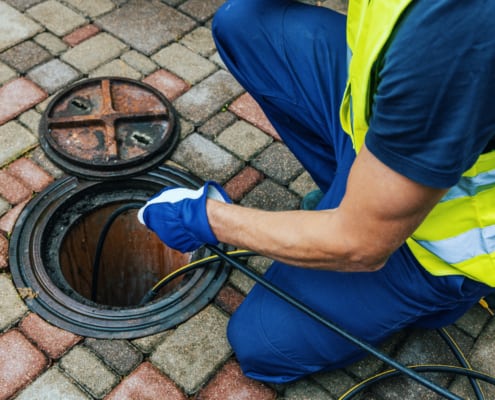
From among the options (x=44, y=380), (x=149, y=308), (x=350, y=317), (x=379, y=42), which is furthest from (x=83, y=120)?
(x=379, y=42)

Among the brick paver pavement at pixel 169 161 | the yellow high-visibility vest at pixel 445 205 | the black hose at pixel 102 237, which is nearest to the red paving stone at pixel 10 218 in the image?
the brick paver pavement at pixel 169 161

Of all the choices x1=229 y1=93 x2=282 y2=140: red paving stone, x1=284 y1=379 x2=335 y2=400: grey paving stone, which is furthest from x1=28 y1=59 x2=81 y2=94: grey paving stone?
x1=284 y1=379 x2=335 y2=400: grey paving stone

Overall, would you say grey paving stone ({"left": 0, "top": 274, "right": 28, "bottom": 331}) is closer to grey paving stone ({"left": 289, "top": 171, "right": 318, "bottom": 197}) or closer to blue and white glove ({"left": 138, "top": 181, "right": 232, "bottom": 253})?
blue and white glove ({"left": 138, "top": 181, "right": 232, "bottom": 253})

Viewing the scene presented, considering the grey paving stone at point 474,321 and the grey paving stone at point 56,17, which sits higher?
the grey paving stone at point 56,17

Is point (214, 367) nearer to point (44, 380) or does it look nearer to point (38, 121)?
point (44, 380)

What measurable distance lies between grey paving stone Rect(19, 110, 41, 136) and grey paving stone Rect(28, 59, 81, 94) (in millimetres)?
171

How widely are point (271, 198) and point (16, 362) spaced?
1276 mm

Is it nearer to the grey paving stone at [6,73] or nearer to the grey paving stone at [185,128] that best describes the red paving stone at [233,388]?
the grey paving stone at [185,128]

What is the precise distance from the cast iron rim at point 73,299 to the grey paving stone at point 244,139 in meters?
0.66

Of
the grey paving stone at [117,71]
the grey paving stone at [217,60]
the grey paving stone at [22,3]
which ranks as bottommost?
the grey paving stone at [217,60]

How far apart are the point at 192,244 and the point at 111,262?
103 centimetres

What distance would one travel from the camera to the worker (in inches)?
54.9

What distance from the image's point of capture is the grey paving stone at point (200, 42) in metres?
3.51

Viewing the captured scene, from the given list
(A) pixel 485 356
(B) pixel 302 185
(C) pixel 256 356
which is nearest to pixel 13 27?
(B) pixel 302 185
